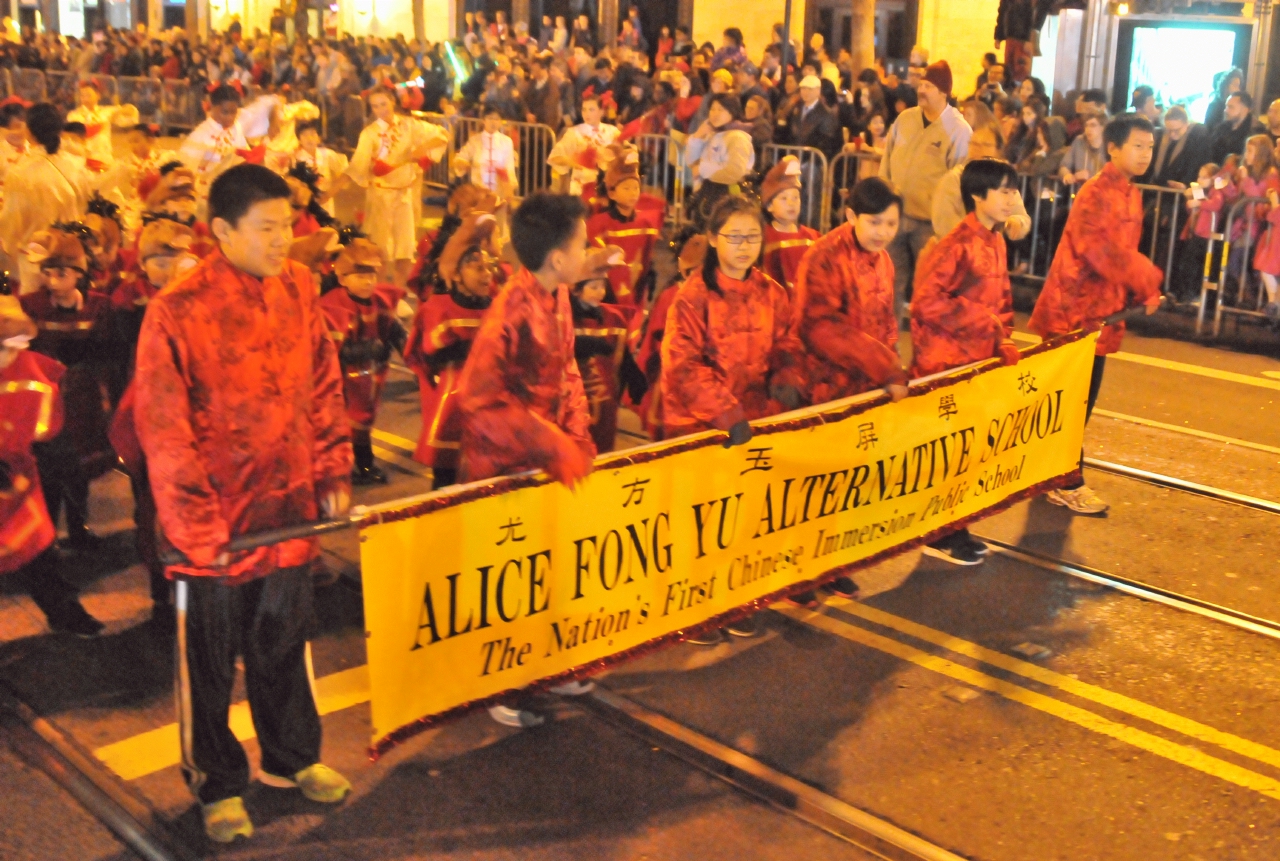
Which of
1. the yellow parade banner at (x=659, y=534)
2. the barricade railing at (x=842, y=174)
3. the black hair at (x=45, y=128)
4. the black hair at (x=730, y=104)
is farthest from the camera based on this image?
the barricade railing at (x=842, y=174)

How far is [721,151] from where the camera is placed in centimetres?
1189

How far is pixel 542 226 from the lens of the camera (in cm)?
471

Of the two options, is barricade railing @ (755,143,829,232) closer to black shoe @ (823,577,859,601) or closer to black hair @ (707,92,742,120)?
black hair @ (707,92,742,120)

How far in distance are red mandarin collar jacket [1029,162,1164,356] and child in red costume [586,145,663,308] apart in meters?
2.13

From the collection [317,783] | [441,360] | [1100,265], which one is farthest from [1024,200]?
[317,783]

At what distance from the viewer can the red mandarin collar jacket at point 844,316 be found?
6000 mm

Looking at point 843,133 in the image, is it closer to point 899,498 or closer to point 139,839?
point 899,498

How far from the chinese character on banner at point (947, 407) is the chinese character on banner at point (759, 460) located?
1.09m

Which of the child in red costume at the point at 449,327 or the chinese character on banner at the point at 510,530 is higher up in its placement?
the child in red costume at the point at 449,327

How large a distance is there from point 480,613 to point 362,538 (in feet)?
1.82

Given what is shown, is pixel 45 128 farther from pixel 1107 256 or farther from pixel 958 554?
pixel 1107 256

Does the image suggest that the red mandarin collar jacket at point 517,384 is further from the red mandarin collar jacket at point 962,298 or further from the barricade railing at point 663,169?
the barricade railing at point 663,169

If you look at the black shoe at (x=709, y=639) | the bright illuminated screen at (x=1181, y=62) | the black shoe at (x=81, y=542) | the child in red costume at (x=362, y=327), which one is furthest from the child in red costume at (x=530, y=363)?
the bright illuminated screen at (x=1181, y=62)

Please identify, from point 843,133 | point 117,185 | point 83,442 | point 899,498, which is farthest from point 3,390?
point 843,133
